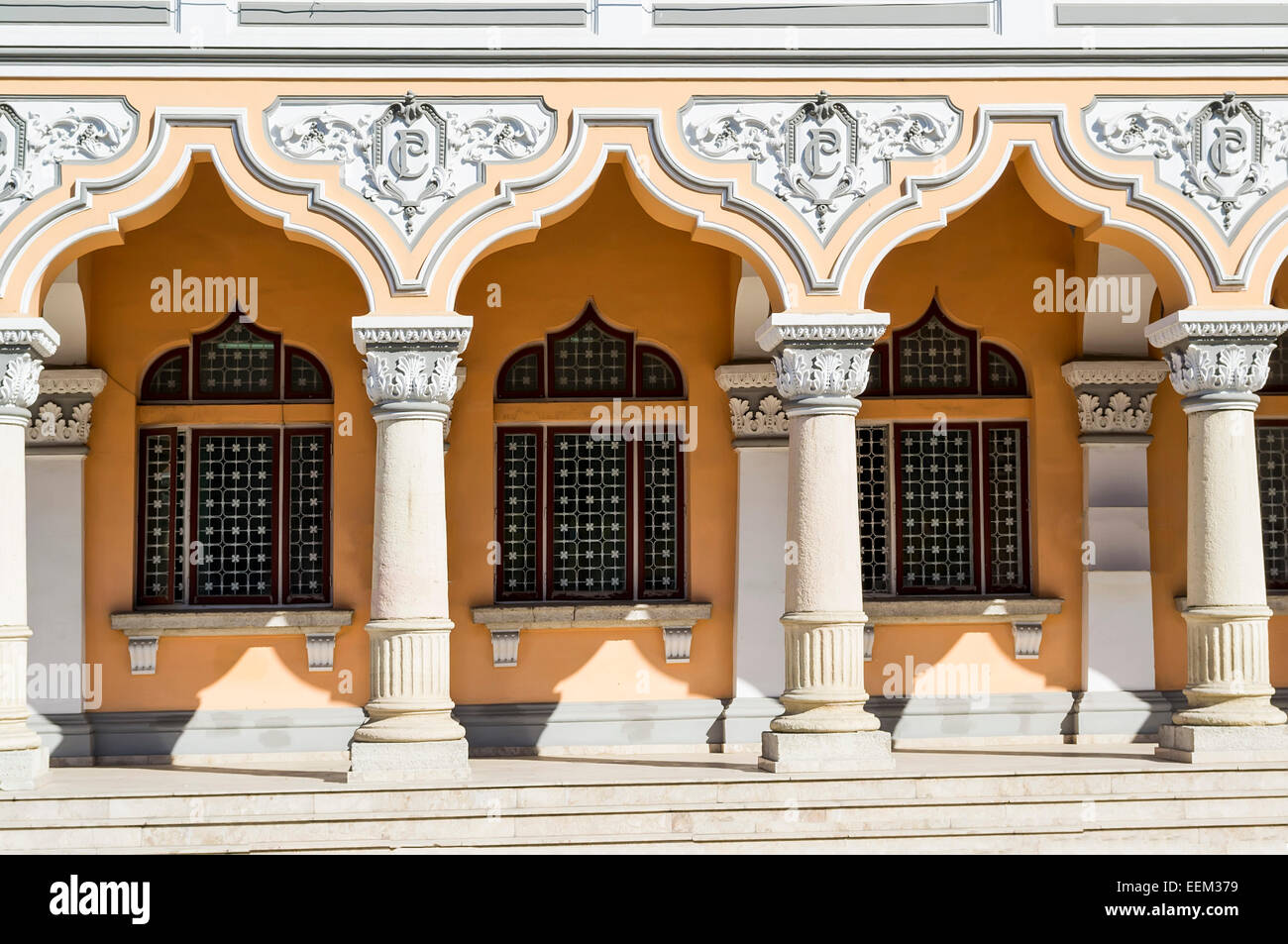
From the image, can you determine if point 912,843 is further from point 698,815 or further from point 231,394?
point 231,394

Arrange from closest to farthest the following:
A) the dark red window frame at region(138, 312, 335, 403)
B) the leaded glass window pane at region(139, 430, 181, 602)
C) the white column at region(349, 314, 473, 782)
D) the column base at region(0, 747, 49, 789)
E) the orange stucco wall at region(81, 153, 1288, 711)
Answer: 1. the column base at region(0, 747, 49, 789)
2. the white column at region(349, 314, 473, 782)
3. the orange stucco wall at region(81, 153, 1288, 711)
4. the leaded glass window pane at region(139, 430, 181, 602)
5. the dark red window frame at region(138, 312, 335, 403)

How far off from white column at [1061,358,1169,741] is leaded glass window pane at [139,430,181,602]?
8.31m

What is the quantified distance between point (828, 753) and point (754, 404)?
3877 millimetres

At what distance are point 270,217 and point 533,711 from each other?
503 cm

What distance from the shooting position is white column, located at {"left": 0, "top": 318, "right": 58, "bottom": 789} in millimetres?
11734

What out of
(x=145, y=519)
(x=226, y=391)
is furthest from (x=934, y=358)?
(x=145, y=519)

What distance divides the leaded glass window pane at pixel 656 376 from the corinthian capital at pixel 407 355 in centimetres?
317

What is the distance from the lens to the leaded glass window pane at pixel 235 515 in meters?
14.6

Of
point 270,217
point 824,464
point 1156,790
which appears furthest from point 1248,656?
point 270,217

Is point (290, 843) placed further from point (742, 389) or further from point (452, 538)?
point (742, 389)

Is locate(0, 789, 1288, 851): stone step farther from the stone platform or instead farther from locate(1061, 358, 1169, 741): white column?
locate(1061, 358, 1169, 741): white column
